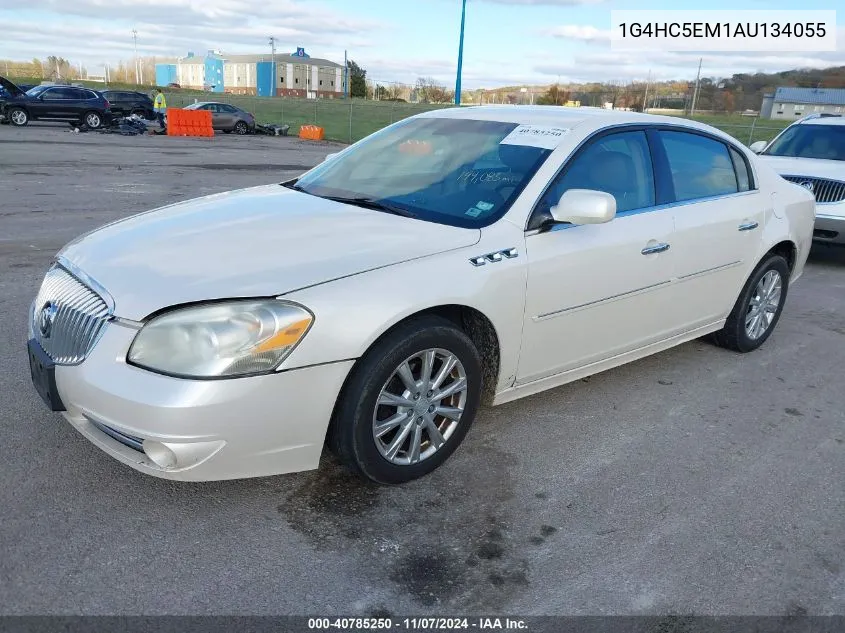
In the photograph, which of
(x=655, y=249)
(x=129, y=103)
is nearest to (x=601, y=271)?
(x=655, y=249)

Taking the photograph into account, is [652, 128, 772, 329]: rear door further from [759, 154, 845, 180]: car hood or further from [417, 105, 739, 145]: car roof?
[759, 154, 845, 180]: car hood

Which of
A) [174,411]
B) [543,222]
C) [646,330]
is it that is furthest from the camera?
[646,330]

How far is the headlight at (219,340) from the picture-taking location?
8.43ft

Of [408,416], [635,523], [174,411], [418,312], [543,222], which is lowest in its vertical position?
[635,523]

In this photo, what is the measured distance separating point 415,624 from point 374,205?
206 centimetres

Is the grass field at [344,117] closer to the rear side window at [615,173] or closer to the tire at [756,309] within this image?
the tire at [756,309]

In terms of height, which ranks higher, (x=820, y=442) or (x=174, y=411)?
(x=174, y=411)

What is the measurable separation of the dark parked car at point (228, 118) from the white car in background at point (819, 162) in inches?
981

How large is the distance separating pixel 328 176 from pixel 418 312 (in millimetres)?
1616

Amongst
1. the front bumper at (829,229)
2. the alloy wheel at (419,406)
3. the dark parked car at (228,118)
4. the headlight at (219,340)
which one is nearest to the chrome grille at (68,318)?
the headlight at (219,340)

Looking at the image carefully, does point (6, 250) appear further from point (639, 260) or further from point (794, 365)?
point (794, 365)

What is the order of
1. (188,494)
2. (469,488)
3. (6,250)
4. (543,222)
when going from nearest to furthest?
(188,494), (469,488), (543,222), (6,250)

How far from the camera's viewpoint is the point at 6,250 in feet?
23.0

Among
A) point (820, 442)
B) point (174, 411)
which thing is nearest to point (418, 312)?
point (174, 411)
